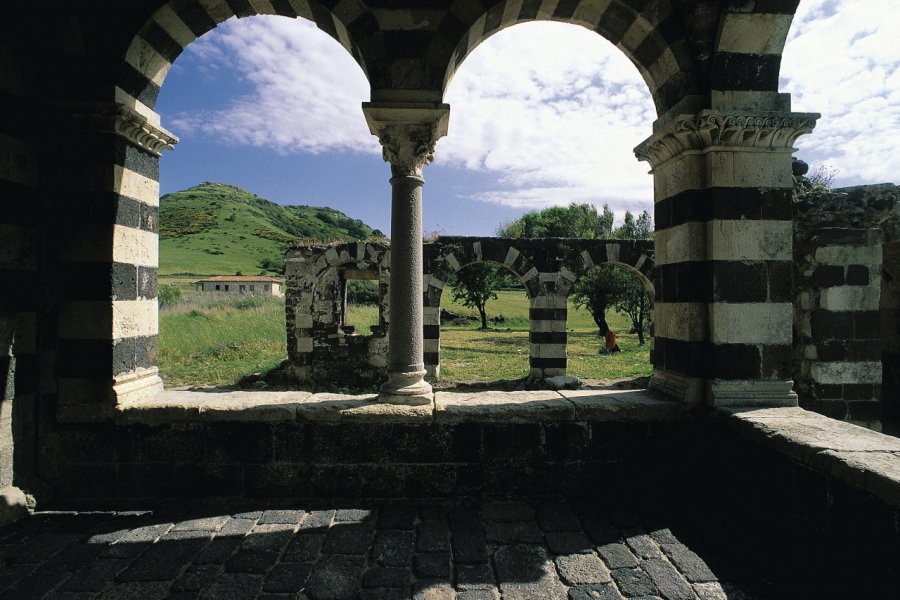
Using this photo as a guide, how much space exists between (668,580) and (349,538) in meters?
1.79

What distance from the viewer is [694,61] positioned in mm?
3326

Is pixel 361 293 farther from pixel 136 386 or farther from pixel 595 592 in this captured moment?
pixel 595 592

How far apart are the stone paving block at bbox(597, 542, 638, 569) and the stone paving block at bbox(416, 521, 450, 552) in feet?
2.94

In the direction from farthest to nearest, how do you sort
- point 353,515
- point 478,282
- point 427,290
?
point 478,282 → point 427,290 → point 353,515

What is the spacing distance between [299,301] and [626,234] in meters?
24.8

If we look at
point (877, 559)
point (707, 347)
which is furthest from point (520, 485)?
point (877, 559)

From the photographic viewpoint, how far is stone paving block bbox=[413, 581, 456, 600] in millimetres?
2268

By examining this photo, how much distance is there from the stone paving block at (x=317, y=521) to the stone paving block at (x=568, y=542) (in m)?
1.39

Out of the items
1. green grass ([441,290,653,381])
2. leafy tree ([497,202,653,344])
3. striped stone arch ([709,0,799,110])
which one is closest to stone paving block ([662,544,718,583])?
striped stone arch ([709,0,799,110])

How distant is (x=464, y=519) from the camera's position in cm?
303

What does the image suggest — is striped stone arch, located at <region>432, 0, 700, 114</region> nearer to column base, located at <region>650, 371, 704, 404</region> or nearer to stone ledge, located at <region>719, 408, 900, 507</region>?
column base, located at <region>650, 371, 704, 404</region>

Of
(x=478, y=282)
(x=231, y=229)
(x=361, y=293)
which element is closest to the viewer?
(x=478, y=282)

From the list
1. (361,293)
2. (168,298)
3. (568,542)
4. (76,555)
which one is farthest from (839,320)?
(361,293)

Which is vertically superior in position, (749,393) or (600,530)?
(749,393)
